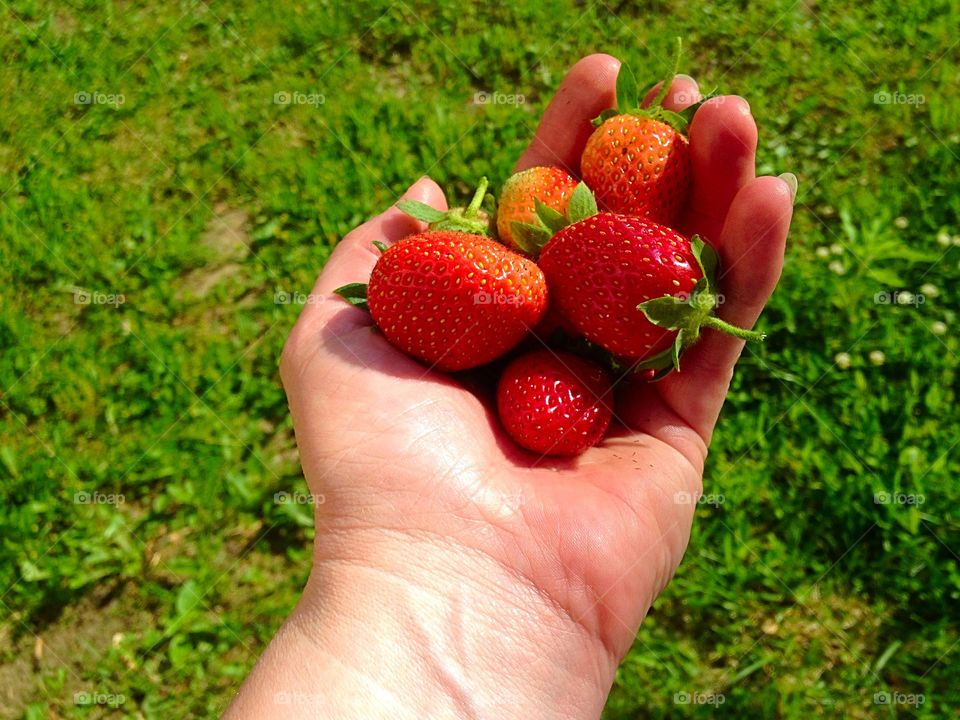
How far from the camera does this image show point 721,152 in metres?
2.29

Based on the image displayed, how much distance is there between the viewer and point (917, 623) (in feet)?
9.78

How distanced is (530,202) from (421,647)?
131cm

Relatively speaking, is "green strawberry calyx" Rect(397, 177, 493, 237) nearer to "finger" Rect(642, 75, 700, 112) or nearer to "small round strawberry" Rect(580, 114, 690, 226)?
"small round strawberry" Rect(580, 114, 690, 226)

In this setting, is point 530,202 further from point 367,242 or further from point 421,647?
point 421,647

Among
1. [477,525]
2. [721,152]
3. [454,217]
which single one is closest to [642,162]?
[721,152]

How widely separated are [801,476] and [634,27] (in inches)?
97.5

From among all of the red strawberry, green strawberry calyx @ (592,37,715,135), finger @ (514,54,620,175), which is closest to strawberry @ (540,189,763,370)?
the red strawberry

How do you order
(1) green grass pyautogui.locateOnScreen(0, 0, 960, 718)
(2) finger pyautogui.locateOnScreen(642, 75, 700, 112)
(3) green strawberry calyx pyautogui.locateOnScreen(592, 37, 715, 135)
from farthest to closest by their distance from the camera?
(1) green grass pyautogui.locateOnScreen(0, 0, 960, 718), (2) finger pyautogui.locateOnScreen(642, 75, 700, 112), (3) green strawberry calyx pyautogui.locateOnScreen(592, 37, 715, 135)

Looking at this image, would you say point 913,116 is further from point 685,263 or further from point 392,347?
point 392,347

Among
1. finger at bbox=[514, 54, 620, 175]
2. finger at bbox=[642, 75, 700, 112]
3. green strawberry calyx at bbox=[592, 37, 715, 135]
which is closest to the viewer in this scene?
green strawberry calyx at bbox=[592, 37, 715, 135]

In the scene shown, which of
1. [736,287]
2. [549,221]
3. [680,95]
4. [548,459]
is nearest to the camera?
[736,287]

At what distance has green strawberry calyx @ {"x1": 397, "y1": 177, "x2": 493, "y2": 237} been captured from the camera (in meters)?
2.49

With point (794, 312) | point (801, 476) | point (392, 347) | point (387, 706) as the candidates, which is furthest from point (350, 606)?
point (794, 312)

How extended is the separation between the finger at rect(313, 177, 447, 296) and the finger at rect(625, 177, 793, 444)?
3.07 feet
